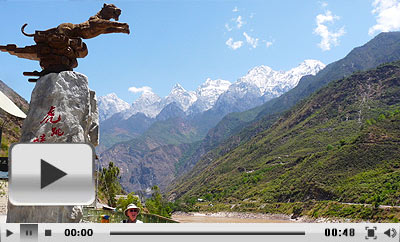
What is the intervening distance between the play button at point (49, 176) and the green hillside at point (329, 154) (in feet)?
175

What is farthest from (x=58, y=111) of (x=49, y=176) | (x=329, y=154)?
(x=329, y=154)

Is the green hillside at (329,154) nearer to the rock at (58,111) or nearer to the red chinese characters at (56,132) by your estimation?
the rock at (58,111)

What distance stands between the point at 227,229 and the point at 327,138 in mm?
107624

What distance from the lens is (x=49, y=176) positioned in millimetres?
2070

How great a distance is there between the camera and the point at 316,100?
137m

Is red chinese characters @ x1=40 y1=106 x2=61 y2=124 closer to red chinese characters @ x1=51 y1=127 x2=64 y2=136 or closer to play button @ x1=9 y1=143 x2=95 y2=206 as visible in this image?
red chinese characters @ x1=51 y1=127 x2=64 y2=136

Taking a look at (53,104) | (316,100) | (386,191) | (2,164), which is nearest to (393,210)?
(386,191)

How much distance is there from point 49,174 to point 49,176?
1 cm

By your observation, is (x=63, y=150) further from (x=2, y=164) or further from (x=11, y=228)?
(x=2, y=164)
